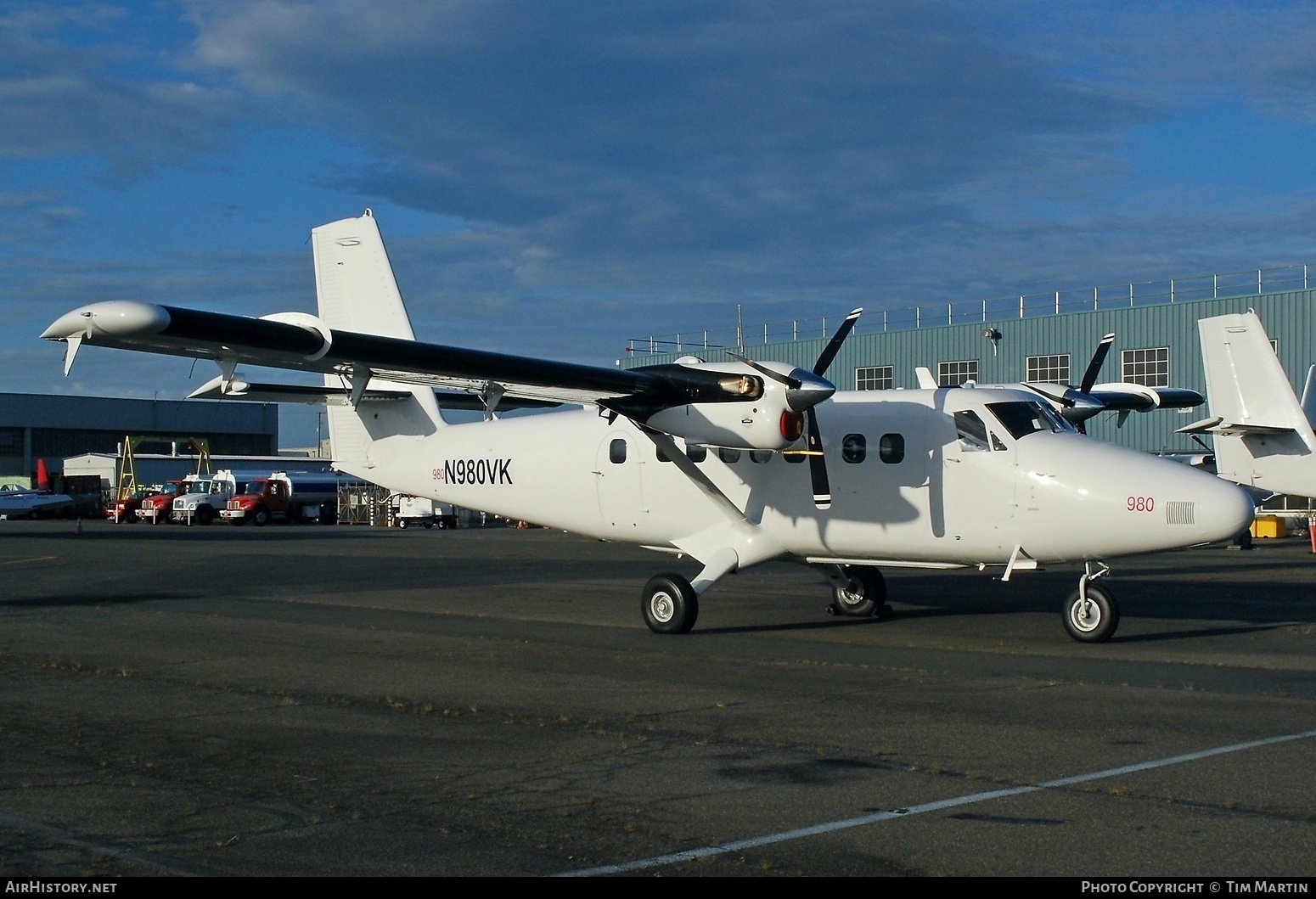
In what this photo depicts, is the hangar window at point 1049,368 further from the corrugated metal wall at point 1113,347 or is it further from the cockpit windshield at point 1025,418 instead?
the cockpit windshield at point 1025,418

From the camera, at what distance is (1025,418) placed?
1462 cm

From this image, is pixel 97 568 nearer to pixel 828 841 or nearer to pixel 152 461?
pixel 828 841

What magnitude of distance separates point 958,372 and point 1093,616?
37.6 meters

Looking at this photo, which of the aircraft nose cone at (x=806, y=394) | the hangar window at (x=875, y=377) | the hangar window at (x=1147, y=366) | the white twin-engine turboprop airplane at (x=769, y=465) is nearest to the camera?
the white twin-engine turboprop airplane at (x=769, y=465)

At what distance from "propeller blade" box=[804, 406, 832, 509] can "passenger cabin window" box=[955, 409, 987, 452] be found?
1.63m

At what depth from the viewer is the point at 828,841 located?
233 inches

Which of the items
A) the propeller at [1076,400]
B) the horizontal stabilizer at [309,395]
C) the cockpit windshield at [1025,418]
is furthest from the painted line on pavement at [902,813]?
the horizontal stabilizer at [309,395]

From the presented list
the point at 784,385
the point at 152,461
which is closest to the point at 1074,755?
the point at 784,385

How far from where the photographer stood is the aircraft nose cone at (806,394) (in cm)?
1424

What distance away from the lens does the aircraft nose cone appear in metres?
14.2

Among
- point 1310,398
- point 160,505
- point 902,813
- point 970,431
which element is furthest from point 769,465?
point 160,505

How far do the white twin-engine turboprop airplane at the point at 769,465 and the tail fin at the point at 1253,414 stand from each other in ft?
43.1

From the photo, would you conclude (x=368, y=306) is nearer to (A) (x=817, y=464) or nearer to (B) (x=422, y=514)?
(A) (x=817, y=464)

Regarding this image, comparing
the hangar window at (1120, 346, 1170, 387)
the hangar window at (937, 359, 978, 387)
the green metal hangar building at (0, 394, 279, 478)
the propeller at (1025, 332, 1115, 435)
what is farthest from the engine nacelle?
the green metal hangar building at (0, 394, 279, 478)
